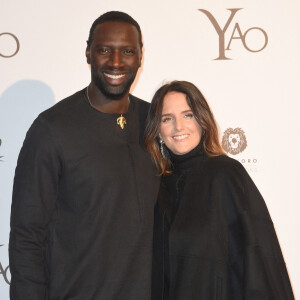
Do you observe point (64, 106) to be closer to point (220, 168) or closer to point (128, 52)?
point (128, 52)

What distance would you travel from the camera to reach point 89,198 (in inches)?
72.5

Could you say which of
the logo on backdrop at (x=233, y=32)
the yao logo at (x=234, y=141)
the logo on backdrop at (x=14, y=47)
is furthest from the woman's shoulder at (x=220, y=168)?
the logo on backdrop at (x=14, y=47)

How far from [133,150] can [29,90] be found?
0.91 metres

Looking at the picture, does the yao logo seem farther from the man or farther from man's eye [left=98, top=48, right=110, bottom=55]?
man's eye [left=98, top=48, right=110, bottom=55]

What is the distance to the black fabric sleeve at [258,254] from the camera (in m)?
1.78

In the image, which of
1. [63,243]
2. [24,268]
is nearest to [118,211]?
[63,243]

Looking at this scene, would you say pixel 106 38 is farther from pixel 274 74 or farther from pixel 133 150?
pixel 274 74

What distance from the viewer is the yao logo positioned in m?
2.55

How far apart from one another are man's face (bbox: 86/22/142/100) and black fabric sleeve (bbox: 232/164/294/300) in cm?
64

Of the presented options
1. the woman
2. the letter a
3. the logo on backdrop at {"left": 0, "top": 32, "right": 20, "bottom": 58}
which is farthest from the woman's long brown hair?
the logo on backdrop at {"left": 0, "top": 32, "right": 20, "bottom": 58}

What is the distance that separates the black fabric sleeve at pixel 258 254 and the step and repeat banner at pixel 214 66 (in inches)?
27.5

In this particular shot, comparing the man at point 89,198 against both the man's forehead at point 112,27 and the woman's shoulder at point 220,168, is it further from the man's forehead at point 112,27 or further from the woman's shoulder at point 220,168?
the woman's shoulder at point 220,168

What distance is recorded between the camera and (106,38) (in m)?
1.90

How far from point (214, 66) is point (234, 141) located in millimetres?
415
